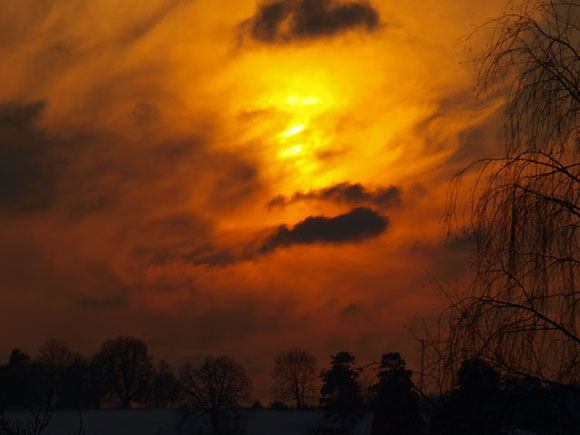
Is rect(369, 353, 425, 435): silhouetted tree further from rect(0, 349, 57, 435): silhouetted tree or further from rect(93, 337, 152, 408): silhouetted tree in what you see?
rect(93, 337, 152, 408): silhouetted tree

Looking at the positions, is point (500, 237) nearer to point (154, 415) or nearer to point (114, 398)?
point (154, 415)

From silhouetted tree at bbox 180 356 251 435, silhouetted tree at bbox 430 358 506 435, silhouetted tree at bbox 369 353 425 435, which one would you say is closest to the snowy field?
silhouetted tree at bbox 180 356 251 435

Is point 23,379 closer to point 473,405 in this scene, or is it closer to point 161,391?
point 161,391

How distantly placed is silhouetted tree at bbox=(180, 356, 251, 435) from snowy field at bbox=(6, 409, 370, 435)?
221 centimetres

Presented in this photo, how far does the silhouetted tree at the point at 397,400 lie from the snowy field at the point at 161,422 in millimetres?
81582

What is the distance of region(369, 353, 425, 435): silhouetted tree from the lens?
884 cm

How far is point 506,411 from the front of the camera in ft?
26.4

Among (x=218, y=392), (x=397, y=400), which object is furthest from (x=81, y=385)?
(x=397, y=400)

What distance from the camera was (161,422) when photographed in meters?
95.2

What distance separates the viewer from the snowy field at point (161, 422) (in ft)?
294

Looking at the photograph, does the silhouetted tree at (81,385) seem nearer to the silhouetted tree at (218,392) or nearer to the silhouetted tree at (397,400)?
the silhouetted tree at (218,392)

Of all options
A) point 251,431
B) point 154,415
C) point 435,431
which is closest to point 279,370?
point 251,431

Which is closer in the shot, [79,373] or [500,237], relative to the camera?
[500,237]

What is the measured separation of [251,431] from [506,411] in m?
92.2
